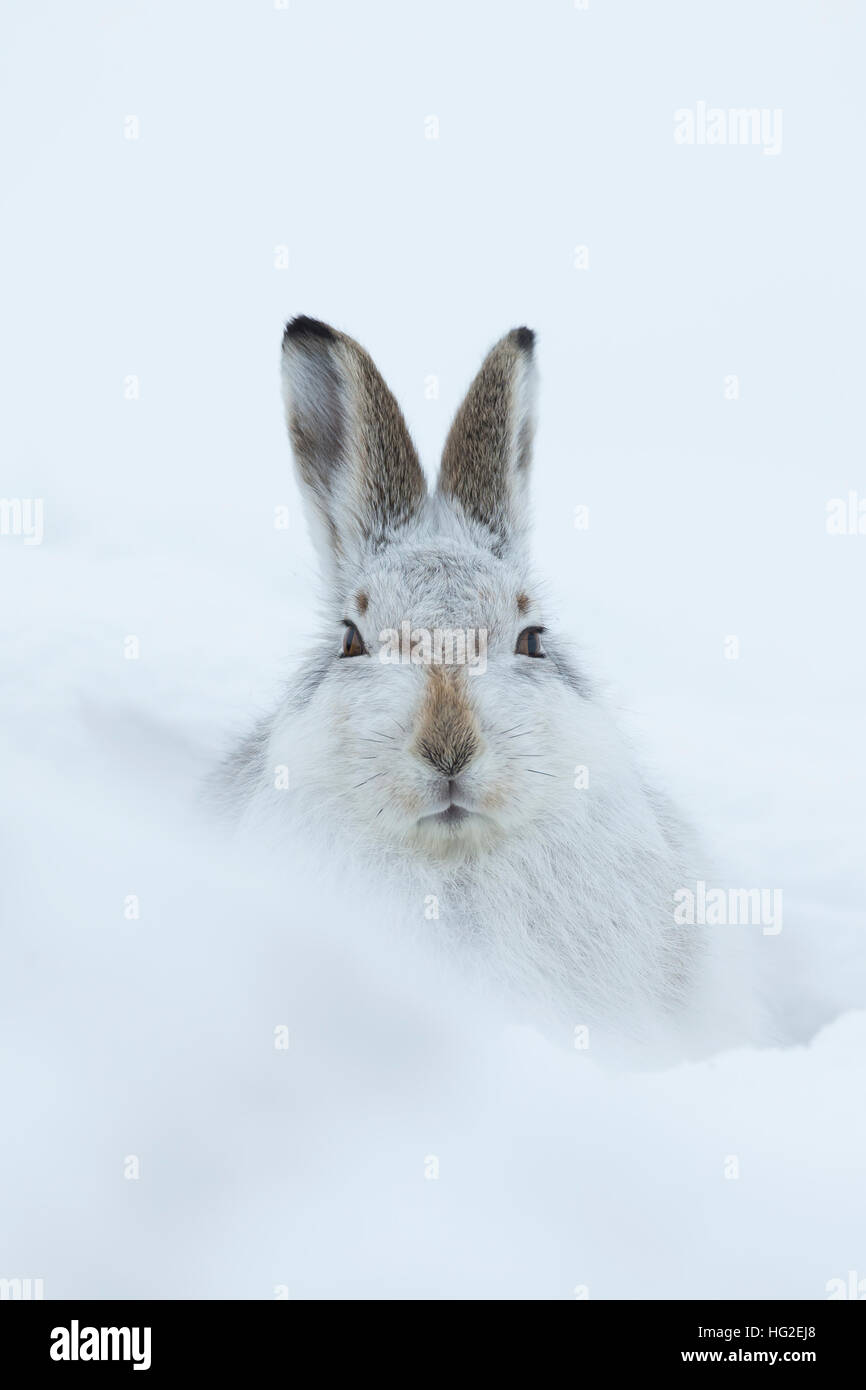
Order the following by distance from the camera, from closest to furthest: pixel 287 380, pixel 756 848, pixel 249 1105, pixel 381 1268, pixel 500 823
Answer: pixel 381 1268, pixel 249 1105, pixel 500 823, pixel 287 380, pixel 756 848

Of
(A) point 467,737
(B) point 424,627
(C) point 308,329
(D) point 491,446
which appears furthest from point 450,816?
(C) point 308,329

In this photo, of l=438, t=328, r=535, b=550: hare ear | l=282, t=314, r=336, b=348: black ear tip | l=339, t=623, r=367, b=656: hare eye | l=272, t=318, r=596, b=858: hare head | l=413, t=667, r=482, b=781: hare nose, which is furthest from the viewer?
l=438, t=328, r=535, b=550: hare ear

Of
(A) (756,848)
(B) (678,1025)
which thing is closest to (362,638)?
(B) (678,1025)

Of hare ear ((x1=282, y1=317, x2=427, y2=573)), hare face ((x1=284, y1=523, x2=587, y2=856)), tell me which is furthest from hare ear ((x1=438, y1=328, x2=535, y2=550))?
hare face ((x1=284, y1=523, x2=587, y2=856))

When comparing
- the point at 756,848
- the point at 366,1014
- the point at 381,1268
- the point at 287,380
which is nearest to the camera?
the point at 381,1268

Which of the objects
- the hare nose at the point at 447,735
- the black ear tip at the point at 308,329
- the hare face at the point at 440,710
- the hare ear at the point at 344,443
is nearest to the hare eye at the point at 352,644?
the hare face at the point at 440,710

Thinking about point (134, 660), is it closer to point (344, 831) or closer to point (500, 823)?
point (344, 831)

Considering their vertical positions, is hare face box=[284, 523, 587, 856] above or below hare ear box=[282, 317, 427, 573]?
below

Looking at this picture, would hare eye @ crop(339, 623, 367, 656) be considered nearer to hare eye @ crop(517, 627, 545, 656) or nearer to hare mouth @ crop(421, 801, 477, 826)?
hare eye @ crop(517, 627, 545, 656)
